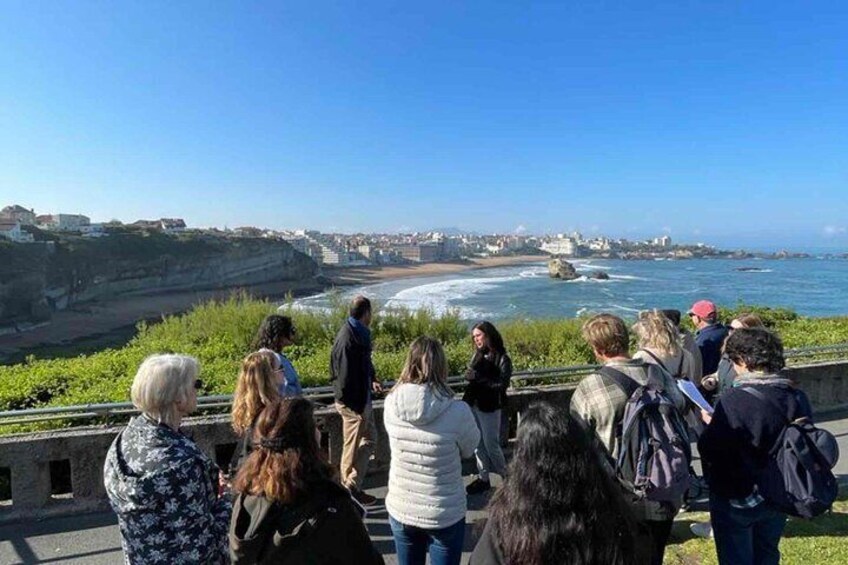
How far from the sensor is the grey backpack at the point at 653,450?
2.77m

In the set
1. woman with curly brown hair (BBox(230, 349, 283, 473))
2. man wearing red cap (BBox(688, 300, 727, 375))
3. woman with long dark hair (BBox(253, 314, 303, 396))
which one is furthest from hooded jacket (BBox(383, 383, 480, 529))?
man wearing red cap (BBox(688, 300, 727, 375))

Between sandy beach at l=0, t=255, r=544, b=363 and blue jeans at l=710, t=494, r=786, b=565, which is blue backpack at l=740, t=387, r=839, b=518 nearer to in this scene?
blue jeans at l=710, t=494, r=786, b=565

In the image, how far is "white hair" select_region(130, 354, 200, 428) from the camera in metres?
2.35

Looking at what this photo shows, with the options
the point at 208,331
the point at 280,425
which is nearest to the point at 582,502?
the point at 280,425

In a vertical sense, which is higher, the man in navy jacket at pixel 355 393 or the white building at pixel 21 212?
the white building at pixel 21 212

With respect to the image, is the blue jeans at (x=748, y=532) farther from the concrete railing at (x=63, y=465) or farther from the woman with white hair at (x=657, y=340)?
the concrete railing at (x=63, y=465)

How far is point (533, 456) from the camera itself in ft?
5.63

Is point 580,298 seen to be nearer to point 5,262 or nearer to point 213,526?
point 213,526

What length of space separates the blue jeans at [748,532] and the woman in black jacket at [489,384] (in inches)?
78.2

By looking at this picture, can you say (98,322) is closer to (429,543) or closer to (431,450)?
(429,543)

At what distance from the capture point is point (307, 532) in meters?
1.94

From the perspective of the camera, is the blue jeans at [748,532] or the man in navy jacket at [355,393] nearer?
the blue jeans at [748,532]

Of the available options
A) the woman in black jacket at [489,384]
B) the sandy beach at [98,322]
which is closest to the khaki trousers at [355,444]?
the woman in black jacket at [489,384]

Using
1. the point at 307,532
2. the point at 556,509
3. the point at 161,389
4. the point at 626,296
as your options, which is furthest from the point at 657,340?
the point at 626,296
